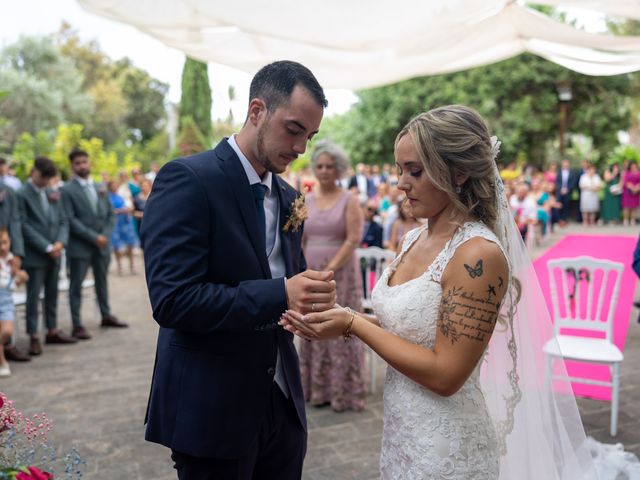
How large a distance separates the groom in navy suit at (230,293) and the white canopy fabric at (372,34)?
182 cm

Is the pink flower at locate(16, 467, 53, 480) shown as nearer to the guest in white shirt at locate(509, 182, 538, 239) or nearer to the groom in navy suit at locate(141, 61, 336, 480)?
the groom in navy suit at locate(141, 61, 336, 480)

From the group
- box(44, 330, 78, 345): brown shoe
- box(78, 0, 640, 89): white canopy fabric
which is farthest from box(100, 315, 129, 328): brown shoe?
box(78, 0, 640, 89): white canopy fabric

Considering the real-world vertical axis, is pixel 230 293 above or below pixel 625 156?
below

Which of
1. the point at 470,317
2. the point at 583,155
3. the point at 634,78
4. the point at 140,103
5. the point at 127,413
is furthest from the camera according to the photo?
the point at 140,103

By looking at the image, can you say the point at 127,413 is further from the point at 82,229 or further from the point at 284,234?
the point at 284,234

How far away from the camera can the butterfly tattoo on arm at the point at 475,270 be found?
1.98 meters

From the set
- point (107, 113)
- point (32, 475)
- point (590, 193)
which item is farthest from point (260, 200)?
point (107, 113)

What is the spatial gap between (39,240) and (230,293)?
568 cm

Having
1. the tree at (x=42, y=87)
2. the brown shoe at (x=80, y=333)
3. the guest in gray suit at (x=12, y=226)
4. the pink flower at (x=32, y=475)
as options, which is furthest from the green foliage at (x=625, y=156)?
the tree at (x=42, y=87)

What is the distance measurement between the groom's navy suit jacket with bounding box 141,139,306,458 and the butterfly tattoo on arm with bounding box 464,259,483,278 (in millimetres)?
692

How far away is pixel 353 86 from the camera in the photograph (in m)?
5.23

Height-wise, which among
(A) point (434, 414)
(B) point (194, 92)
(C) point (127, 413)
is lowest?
(C) point (127, 413)

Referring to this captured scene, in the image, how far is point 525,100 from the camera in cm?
2355

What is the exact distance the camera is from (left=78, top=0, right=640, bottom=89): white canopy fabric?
11.9 feet
